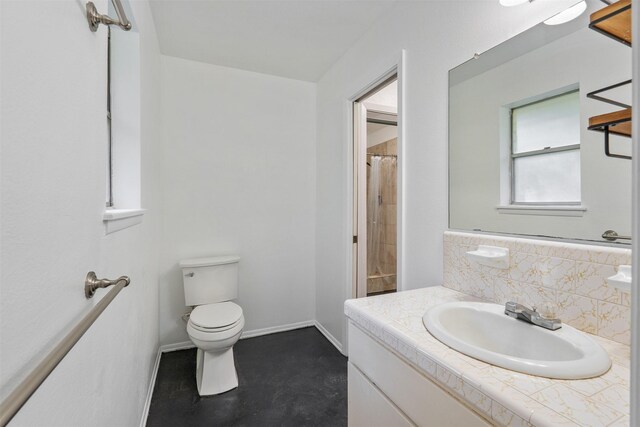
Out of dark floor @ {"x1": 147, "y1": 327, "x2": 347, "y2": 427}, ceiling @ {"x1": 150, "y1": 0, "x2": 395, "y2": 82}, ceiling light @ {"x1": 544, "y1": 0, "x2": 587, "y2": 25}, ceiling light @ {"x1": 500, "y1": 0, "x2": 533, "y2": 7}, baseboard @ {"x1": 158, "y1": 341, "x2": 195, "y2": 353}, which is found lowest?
dark floor @ {"x1": 147, "y1": 327, "x2": 347, "y2": 427}

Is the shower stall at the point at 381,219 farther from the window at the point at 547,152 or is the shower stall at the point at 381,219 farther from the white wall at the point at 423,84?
the window at the point at 547,152

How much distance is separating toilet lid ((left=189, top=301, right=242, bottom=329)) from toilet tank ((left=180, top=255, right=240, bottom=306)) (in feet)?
0.45

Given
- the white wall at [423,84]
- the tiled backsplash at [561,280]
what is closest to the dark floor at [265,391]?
the white wall at [423,84]

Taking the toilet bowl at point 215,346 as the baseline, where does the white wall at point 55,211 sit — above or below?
above

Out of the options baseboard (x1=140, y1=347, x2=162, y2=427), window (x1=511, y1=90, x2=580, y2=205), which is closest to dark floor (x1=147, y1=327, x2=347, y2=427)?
baseboard (x1=140, y1=347, x2=162, y2=427)

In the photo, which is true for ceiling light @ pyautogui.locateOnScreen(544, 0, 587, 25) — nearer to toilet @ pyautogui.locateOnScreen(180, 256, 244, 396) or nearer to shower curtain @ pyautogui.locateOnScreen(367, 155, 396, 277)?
toilet @ pyautogui.locateOnScreen(180, 256, 244, 396)

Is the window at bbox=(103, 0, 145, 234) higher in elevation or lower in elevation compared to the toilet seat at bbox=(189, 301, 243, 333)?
higher

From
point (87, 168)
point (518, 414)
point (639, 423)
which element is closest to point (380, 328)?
point (518, 414)

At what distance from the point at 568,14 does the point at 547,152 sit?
17.5 inches

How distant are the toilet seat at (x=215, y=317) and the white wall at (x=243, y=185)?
521 mm

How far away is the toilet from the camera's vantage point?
6.09 ft

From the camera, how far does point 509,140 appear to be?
1188mm

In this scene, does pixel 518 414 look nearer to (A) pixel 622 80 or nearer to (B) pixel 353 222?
(A) pixel 622 80

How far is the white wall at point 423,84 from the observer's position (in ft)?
4.14
